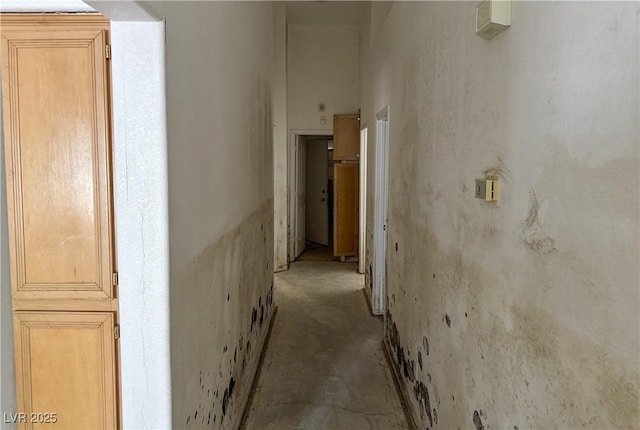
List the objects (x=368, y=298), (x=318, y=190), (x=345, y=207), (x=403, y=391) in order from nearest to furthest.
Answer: (x=403, y=391), (x=368, y=298), (x=345, y=207), (x=318, y=190)

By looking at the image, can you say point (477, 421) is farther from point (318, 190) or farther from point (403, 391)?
point (318, 190)

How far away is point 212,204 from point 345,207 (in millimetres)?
5126

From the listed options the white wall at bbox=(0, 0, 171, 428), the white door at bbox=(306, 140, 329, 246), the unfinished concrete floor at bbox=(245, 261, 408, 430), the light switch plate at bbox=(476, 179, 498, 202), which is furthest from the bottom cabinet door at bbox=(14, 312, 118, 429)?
the white door at bbox=(306, 140, 329, 246)

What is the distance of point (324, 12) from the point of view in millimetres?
6227

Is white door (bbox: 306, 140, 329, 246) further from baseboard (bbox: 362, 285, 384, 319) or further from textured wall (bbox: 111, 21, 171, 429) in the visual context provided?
textured wall (bbox: 111, 21, 171, 429)

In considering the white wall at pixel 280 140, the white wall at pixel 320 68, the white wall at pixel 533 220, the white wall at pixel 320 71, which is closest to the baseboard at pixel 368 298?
the white wall at pixel 280 140

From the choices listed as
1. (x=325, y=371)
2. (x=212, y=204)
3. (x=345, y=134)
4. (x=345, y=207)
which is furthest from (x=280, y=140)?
(x=212, y=204)

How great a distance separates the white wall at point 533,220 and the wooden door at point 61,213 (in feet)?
4.15

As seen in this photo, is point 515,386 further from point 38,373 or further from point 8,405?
point 38,373

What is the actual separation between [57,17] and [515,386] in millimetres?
1844

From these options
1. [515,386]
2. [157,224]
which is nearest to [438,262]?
[515,386]

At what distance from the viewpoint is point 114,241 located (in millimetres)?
1608

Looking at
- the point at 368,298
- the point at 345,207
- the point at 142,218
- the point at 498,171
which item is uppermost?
the point at 498,171

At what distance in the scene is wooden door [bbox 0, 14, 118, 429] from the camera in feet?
5.17
